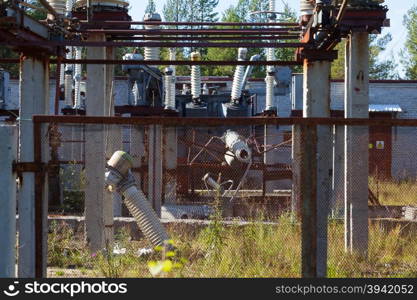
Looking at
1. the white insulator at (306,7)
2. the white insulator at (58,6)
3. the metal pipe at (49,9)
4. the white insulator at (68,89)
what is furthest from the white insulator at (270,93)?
the metal pipe at (49,9)

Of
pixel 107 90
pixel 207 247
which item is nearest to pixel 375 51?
pixel 107 90

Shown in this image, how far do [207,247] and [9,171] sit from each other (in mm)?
2764

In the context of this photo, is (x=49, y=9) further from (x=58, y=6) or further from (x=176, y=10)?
(x=176, y=10)

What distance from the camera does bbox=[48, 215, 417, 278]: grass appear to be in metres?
8.09

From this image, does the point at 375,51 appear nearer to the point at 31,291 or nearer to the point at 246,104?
the point at 246,104

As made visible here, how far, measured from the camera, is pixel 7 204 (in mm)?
6664

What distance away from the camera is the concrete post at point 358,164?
10.2m

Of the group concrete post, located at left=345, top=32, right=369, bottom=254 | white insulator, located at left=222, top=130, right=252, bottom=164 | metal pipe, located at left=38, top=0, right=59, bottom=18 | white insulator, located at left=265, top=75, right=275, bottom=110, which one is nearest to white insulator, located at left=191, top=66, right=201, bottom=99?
white insulator, located at left=265, top=75, right=275, bottom=110

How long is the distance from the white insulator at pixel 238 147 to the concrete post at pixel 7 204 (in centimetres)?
1139

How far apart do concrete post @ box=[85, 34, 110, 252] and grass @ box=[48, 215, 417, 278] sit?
338mm

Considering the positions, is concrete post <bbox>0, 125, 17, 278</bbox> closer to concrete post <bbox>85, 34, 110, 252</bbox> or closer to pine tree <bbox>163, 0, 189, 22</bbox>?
concrete post <bbox>85, 34, 110, 252</bbox>

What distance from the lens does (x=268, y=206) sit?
51.2ft

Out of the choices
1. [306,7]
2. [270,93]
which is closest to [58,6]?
[306,7]

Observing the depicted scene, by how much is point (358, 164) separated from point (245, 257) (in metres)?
2.15
